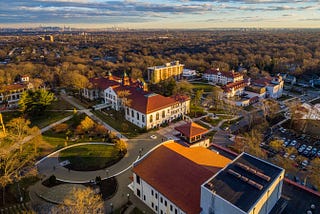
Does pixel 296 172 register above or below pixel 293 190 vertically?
below

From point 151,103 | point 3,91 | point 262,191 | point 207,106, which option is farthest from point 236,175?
point 3,91

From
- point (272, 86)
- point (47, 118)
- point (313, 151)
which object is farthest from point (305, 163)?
point (47, 118)

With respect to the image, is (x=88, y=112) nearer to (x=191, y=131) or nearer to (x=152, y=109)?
(x=152, y=109)

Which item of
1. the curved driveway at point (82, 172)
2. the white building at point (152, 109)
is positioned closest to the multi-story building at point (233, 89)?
the white building at point (152, 109)

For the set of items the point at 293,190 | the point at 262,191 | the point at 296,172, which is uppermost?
the point at 262,191

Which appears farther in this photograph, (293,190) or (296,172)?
(296,172)

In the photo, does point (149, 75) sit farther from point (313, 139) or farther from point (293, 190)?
point (293, 190)

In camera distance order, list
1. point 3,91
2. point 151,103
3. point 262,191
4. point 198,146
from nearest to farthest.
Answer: point 262,191 < point 198,146 < point 151,103 < point 3,91

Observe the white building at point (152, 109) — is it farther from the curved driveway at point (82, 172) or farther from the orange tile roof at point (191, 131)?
the orange tile roof at point (191, 131)
